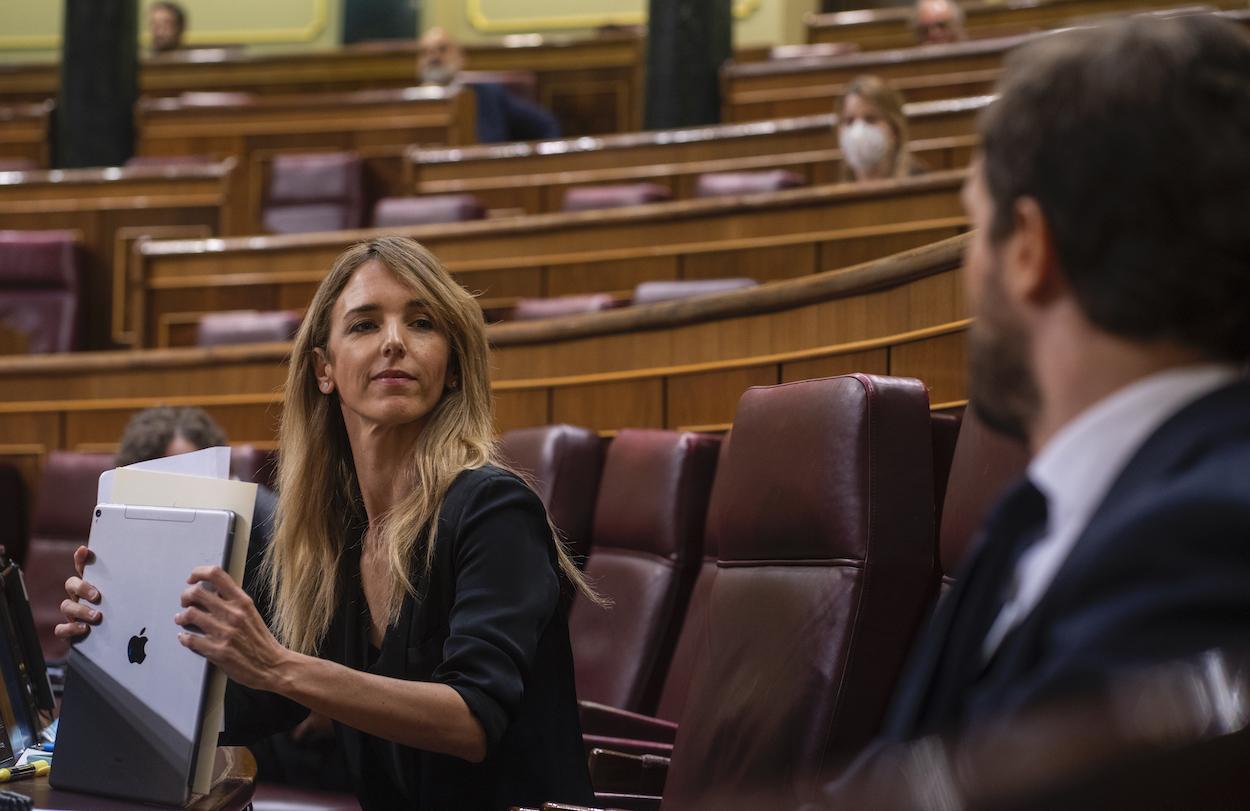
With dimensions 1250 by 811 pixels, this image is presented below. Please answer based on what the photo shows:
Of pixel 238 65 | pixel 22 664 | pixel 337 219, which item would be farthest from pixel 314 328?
pixel 238 65

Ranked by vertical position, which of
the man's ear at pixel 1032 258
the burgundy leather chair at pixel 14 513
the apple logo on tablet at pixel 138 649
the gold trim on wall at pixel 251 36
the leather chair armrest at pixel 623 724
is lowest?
the burgundy leather chair at pixel 14 513

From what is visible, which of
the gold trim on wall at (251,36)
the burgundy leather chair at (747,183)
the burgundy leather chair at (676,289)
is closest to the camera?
the burgundy leather chair at (676,289)

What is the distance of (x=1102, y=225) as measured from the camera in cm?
29

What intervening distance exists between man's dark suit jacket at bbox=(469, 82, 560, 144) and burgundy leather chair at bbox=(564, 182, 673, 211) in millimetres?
592

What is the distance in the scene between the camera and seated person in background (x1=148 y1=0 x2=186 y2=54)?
3.36m

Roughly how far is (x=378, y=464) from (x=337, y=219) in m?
1.84

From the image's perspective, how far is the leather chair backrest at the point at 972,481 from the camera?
62cm

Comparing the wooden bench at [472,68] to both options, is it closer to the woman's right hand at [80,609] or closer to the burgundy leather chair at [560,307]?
the burgundy leather chair at [560,307]

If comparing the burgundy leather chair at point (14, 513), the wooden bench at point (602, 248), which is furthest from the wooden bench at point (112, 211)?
the burgundy leather chair at point (14, 513)

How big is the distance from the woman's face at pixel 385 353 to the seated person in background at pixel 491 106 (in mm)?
1971

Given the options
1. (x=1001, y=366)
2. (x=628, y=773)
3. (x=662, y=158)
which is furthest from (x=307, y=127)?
(x=1001, y=366)

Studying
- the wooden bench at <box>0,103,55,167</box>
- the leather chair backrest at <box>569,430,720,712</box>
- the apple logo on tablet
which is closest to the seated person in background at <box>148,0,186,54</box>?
the wooden bench at <box>0,103,55,167</box>

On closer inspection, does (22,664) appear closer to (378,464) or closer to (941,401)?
(378,464)

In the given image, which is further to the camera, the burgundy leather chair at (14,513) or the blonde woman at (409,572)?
the burgundy leather chair at (14,513)
